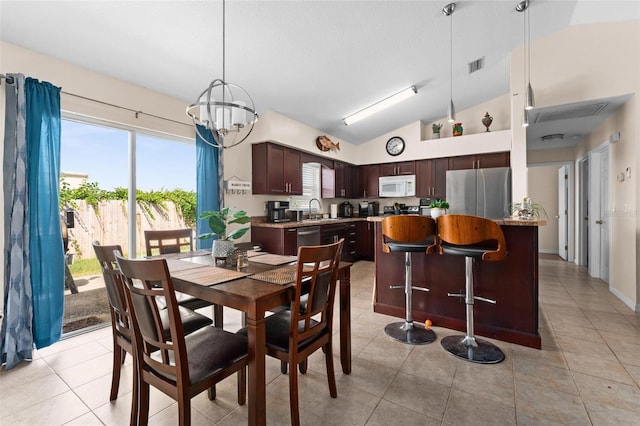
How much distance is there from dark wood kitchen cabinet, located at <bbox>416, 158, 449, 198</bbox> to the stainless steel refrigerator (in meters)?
0.31

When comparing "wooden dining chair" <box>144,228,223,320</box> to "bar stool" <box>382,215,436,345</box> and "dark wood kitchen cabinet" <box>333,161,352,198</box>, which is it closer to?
"bar stool" <box>382,215,436,345</box>

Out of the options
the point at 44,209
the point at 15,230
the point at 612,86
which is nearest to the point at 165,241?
the point at 44,209

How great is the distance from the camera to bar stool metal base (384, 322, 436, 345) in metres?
2.48

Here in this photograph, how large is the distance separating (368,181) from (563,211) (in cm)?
403

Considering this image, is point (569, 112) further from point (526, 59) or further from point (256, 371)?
point (256, 371)

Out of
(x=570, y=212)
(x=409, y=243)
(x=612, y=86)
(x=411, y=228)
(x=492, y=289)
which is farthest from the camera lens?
(x=570, y=212)

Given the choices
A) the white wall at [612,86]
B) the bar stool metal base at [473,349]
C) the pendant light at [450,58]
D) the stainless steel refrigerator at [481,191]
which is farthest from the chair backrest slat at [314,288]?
the white wall at [612,86]

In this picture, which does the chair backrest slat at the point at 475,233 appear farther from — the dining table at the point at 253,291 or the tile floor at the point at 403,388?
the dining table at the point at 253,291

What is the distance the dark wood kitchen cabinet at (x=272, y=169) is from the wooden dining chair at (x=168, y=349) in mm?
2957

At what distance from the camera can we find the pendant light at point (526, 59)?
2910 mm

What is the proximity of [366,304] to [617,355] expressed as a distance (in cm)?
210

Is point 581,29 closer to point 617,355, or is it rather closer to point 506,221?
point 506,221

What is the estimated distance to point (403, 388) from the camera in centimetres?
187

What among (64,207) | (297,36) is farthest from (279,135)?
(64,207)
